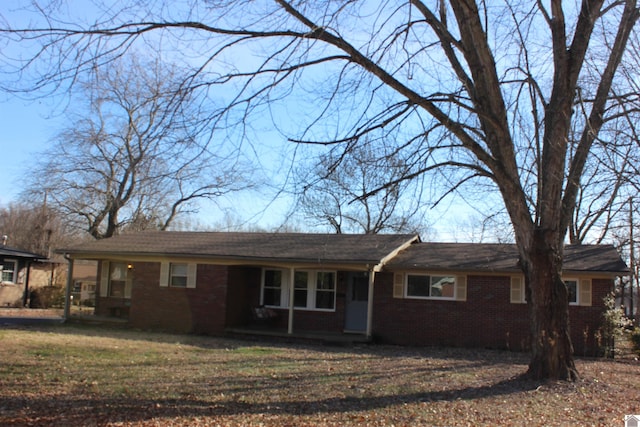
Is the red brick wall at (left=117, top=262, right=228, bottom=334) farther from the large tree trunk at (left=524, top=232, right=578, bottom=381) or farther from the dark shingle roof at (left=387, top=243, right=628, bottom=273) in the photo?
the large tree trunk at (left=524, top=232, right=578, bottom=381)

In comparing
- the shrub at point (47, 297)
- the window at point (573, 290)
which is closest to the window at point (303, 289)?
the window at point (573, 290)

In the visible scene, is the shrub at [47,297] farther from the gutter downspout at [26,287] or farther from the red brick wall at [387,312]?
the red brick wall at [387,312]

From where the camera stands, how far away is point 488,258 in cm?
1822

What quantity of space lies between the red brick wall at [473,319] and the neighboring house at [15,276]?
752 inches

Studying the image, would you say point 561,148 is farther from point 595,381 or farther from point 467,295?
point 467,295

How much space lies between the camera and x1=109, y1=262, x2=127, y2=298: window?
22984mm

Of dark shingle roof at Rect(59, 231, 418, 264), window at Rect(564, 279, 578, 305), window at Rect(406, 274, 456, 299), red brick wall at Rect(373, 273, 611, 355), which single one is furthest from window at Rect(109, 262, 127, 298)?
window at Rect(564, 279, 578, 305)

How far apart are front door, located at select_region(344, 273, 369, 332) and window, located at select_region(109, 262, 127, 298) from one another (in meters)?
9.59

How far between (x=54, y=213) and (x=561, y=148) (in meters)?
34.8

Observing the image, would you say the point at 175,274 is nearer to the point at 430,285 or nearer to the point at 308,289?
the point at 308,289

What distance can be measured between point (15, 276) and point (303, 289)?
55.5 feet

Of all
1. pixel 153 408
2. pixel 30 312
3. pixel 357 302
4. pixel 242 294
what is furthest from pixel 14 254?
pixel 153 408

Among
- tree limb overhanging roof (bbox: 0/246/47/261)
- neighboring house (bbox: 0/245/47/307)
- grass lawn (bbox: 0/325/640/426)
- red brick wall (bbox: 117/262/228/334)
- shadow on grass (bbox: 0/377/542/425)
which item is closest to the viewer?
shadow on grass (bbox: 0/377/542/425)

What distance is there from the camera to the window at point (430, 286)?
1823 cm
